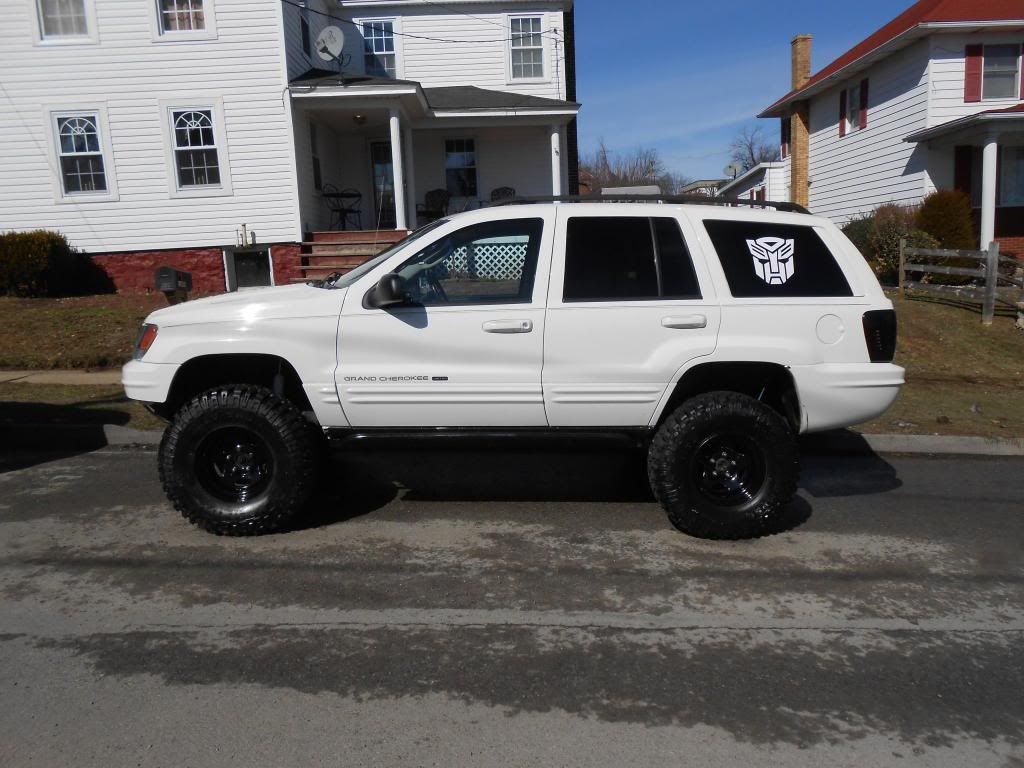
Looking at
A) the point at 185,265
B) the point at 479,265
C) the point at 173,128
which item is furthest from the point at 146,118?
the point at 479,265

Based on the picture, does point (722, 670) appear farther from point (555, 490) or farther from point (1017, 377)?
point (1017, 377)

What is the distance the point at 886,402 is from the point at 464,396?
2.61m

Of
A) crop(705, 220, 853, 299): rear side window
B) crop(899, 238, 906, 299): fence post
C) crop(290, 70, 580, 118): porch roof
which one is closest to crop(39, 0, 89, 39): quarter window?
crop(290, 70, 580, 118): porch roof

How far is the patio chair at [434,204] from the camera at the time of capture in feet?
64.3

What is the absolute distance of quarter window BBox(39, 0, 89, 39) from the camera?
16.0m

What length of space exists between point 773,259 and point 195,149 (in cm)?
1425

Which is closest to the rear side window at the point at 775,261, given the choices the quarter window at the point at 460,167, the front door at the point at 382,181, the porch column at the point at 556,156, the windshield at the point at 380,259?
the windshield at the point at 380,259

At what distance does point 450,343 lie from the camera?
16.3 feet

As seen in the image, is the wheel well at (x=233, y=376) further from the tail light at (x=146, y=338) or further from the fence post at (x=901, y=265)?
the fence post at (x=901, y=265)

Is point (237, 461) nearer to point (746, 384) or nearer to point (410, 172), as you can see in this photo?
point (746, 384)

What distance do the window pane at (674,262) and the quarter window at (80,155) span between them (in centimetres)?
1484

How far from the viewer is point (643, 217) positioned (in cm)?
518

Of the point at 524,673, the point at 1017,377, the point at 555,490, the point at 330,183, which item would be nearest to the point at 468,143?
the point at 330,183

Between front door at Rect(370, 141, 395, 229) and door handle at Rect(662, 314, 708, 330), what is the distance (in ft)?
52.3
